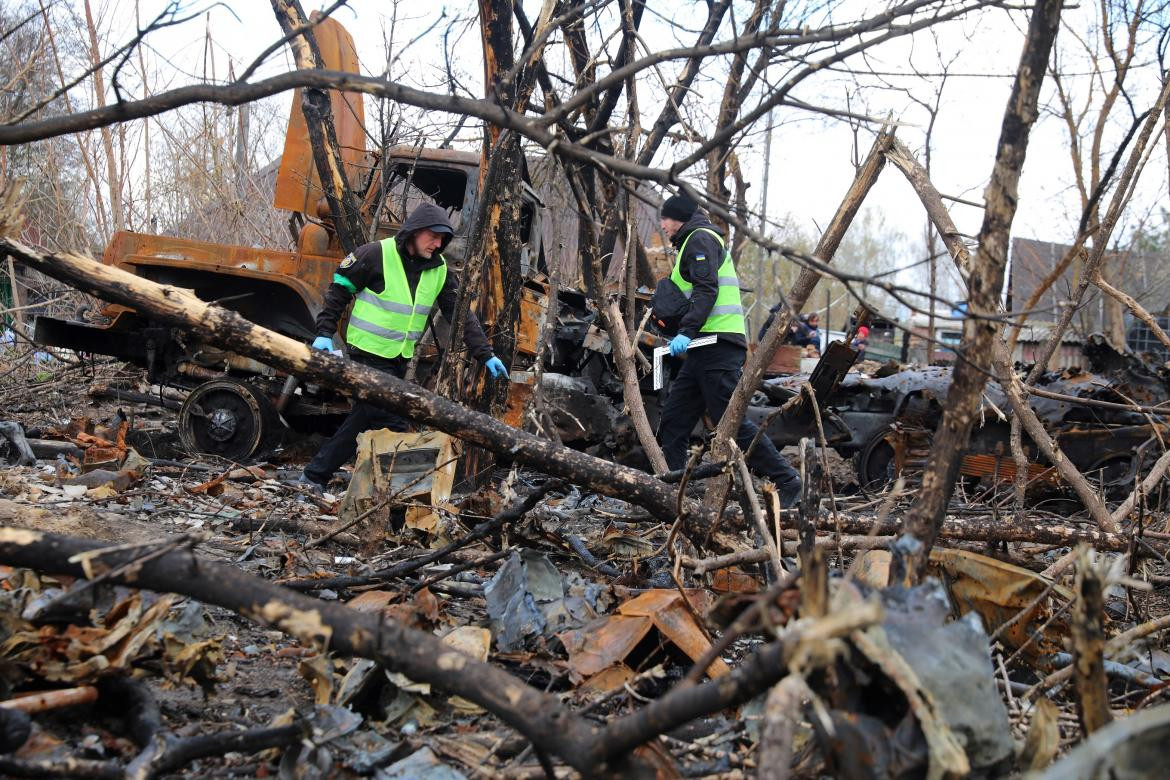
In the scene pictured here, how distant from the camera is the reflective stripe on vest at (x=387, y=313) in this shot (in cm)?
514

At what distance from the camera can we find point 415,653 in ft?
6.28

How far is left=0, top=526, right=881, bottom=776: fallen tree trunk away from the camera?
162cm

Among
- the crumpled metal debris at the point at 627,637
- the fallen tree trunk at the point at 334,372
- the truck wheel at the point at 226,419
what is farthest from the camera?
the truck wheel at the point at 226,419

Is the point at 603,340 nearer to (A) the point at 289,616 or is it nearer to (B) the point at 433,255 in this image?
(B) the point at 433,255

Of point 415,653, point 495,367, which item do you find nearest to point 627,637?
point 415,653

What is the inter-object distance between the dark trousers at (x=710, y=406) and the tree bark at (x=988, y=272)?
2.54 m

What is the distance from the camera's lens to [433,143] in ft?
25.9

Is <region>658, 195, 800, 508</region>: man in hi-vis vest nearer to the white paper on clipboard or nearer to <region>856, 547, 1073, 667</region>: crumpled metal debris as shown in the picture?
the white paper on clipboard

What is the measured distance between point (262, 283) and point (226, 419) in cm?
115

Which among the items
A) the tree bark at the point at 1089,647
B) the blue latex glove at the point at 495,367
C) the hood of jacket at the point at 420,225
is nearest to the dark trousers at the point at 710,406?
the blue latex glove at the point at 495,367

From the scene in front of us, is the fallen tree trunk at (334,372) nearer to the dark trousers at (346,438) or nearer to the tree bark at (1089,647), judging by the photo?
the tree bark at (1089,647)

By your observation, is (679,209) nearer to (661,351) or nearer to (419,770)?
(661,351)

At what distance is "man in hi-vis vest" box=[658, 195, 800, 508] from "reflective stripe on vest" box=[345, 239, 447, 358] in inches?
63.8

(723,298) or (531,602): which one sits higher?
(723,298)
